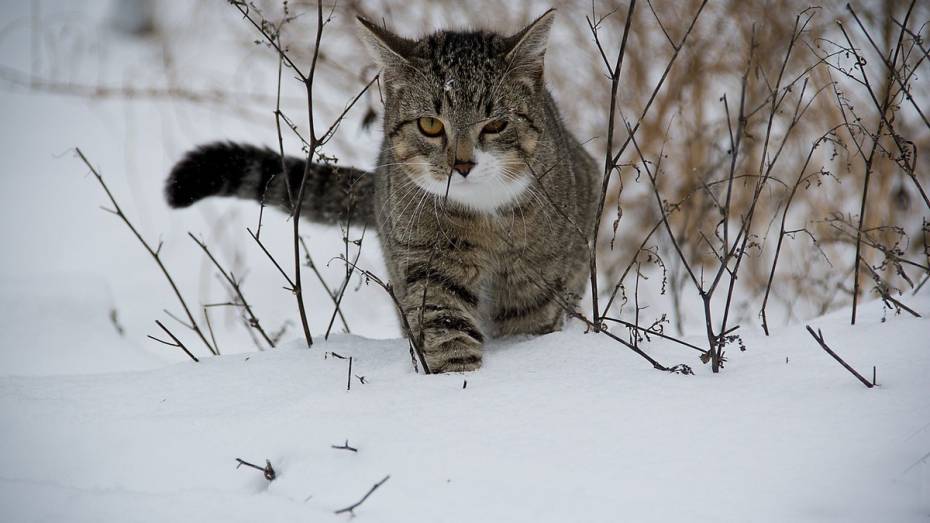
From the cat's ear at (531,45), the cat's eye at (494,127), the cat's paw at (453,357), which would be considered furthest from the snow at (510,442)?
the cat's ear at (531,45)

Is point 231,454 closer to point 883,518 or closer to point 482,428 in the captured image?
point 482,428

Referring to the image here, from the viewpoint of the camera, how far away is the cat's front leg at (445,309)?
2293mm

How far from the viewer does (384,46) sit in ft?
7.98

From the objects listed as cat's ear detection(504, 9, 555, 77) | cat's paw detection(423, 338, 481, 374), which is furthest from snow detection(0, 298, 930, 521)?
cat's ear detection(504, 9, 555, 77)

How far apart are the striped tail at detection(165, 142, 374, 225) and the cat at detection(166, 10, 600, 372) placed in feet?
0.04

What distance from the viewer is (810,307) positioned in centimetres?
436

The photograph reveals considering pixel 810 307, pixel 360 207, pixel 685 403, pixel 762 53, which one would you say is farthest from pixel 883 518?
pixel 810 307

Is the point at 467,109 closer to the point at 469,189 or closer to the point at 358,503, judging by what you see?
the point at 469,189

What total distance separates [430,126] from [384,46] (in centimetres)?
31

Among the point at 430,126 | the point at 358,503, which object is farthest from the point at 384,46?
the point at 358,503

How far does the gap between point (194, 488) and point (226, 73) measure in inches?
268

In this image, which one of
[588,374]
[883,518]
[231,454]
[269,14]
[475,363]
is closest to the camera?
[883,518]

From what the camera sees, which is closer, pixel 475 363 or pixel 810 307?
pixel 475 363

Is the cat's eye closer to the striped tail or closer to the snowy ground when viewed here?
the striped tail
